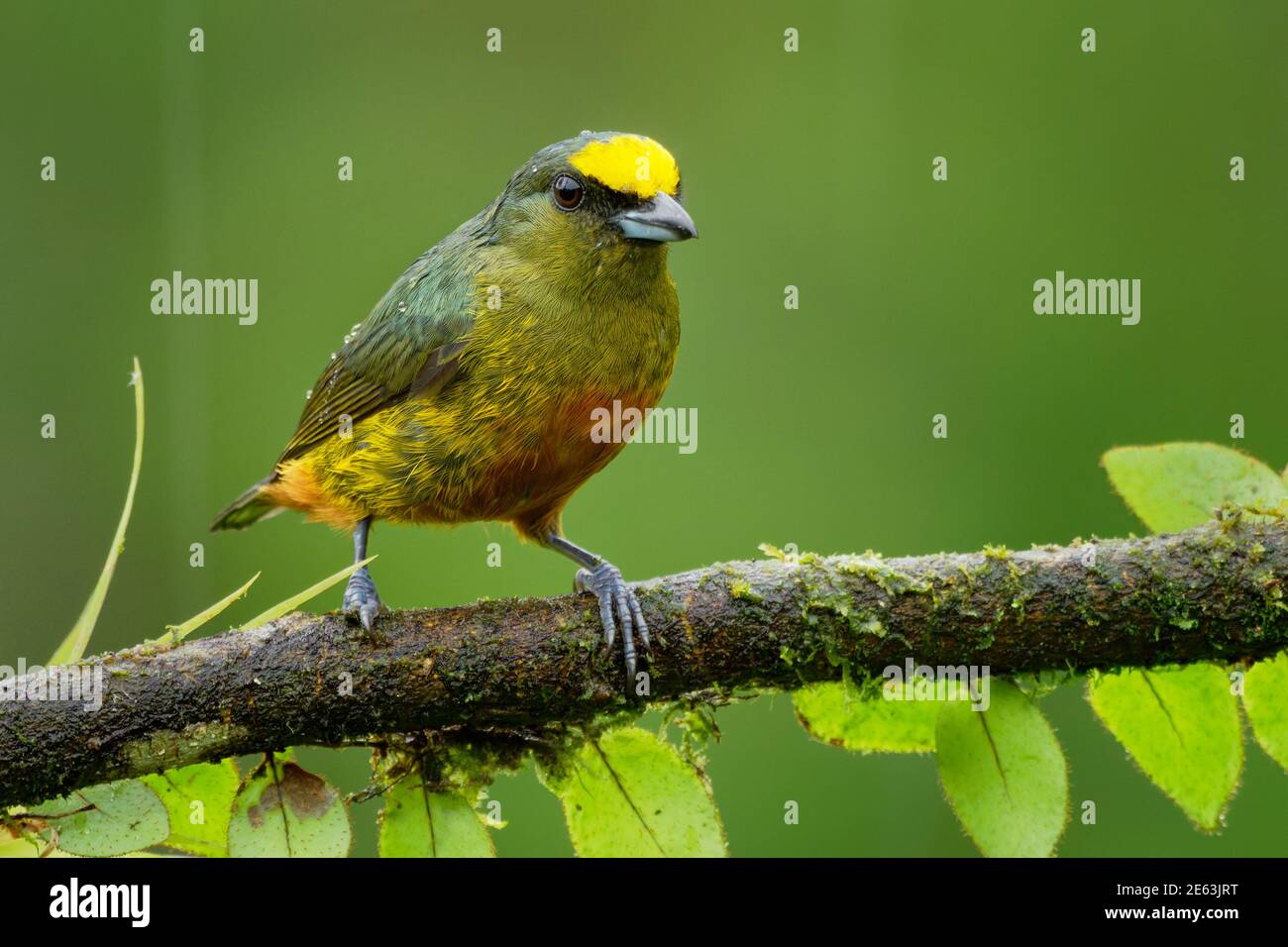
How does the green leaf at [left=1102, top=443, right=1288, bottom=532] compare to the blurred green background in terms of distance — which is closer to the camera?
the green leaf at [left=1102, top=443, right=1288, bottom=532]

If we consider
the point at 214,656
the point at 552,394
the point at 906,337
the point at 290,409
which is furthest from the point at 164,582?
the point at 214,656

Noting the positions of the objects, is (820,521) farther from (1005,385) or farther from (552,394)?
(552,394)

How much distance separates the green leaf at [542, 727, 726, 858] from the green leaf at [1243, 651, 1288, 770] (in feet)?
3.07

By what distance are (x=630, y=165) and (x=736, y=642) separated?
126cm

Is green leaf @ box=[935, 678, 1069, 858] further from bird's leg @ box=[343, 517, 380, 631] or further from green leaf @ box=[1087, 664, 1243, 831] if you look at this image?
bird's leg @ box=[343, 517, 380, 631]

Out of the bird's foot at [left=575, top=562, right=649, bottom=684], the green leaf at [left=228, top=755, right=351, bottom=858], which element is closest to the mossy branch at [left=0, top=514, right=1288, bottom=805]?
the bird's foot at [left=575, top=562, right=649, bottom=684]

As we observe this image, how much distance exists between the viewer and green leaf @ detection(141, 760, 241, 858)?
245cm

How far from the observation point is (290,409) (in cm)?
674

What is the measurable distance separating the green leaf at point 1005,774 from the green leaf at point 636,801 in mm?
415

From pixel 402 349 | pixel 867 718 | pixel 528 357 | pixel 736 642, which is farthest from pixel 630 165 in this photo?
pixel 867 718

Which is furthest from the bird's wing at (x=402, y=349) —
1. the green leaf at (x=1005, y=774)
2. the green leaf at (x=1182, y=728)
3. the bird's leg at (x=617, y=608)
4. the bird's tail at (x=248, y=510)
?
the green leaf at (x=1182, y=728)

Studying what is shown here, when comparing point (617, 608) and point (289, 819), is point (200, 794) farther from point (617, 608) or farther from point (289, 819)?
point (617, 608)

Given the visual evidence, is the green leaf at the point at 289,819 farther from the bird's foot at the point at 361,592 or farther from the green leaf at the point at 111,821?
the bird's foot at the point at 361,592

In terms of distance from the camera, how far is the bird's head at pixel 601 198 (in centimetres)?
332
